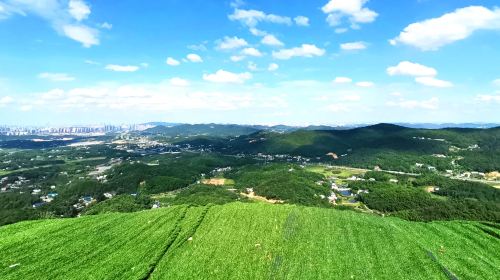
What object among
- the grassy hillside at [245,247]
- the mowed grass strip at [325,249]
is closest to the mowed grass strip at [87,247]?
the grassy hillside at [245,247]

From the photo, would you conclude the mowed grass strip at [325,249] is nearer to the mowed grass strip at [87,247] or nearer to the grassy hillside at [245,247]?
the grassy hillside at [245,247]

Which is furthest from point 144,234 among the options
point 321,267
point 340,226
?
point 340,226

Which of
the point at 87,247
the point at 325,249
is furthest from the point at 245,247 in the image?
the point at 87,247

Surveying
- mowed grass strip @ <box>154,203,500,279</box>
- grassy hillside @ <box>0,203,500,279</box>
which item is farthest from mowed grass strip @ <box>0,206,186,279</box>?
mowed grass strip @ <box>154,203,500,279</box>

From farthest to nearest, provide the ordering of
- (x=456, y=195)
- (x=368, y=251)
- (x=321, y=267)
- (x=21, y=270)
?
1. (x=456, y=195)
2. (x=368, y=251)
3. (x=321, y=267)
4. (x=21, y=270)

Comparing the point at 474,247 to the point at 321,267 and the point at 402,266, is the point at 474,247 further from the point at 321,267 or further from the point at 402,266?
the point at 321,267

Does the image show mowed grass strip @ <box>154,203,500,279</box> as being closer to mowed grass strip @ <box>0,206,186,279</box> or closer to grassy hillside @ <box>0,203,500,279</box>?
grassy hillside @ <box>0,203,500,279</box>

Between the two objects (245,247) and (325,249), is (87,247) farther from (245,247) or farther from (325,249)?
(325,249)
